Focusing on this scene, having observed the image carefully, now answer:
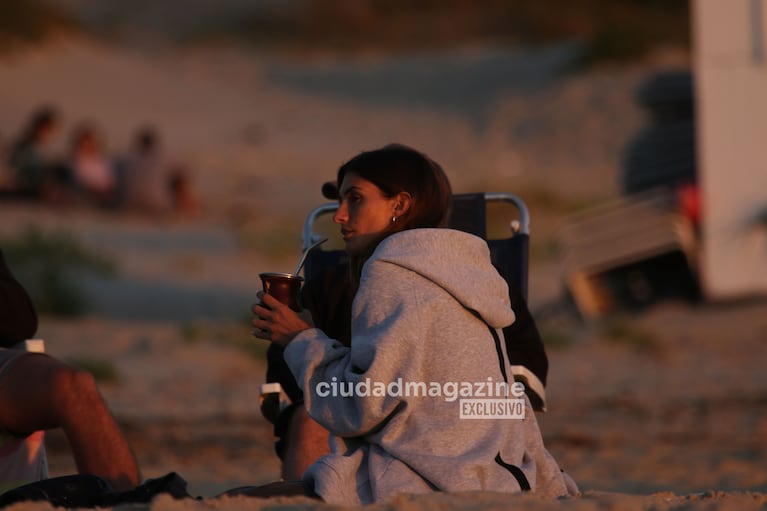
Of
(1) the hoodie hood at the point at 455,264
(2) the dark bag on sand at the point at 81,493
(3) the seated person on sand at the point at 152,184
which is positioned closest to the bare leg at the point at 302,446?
(2) the dark bag on sand at the point at 81,493

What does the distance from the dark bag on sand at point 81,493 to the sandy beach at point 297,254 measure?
0.62ft

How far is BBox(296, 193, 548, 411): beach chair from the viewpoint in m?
4.21

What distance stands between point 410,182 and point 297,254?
1088 cm

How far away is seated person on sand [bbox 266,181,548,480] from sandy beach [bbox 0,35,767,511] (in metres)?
0.76

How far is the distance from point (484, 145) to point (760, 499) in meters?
19.3

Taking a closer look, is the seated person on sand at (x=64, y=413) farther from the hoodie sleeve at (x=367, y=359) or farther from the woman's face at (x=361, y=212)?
the woman's face at (x=361, y=212)

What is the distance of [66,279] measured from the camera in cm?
1143

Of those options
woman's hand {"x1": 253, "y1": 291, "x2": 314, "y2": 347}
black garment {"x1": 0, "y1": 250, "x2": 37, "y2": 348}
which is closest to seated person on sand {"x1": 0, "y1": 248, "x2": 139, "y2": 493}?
black garment {"x1": 0, "y1": 250, "x2": 37, "y2": 348}

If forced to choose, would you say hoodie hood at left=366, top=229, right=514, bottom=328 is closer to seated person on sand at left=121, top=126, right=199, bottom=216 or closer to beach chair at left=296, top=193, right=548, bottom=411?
beach chair at left=296, top=193, right=548, bottom=411

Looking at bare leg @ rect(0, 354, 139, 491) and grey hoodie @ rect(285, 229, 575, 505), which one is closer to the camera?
grey hoodie @ rect(285, 229, 575, 505)

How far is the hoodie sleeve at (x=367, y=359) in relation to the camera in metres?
3.19

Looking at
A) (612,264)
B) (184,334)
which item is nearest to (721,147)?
(612,264)

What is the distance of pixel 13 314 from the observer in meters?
Result: 4.14

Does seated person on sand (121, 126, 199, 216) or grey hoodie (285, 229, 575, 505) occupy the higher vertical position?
seated person on sand (121, 126, 199, 216)
